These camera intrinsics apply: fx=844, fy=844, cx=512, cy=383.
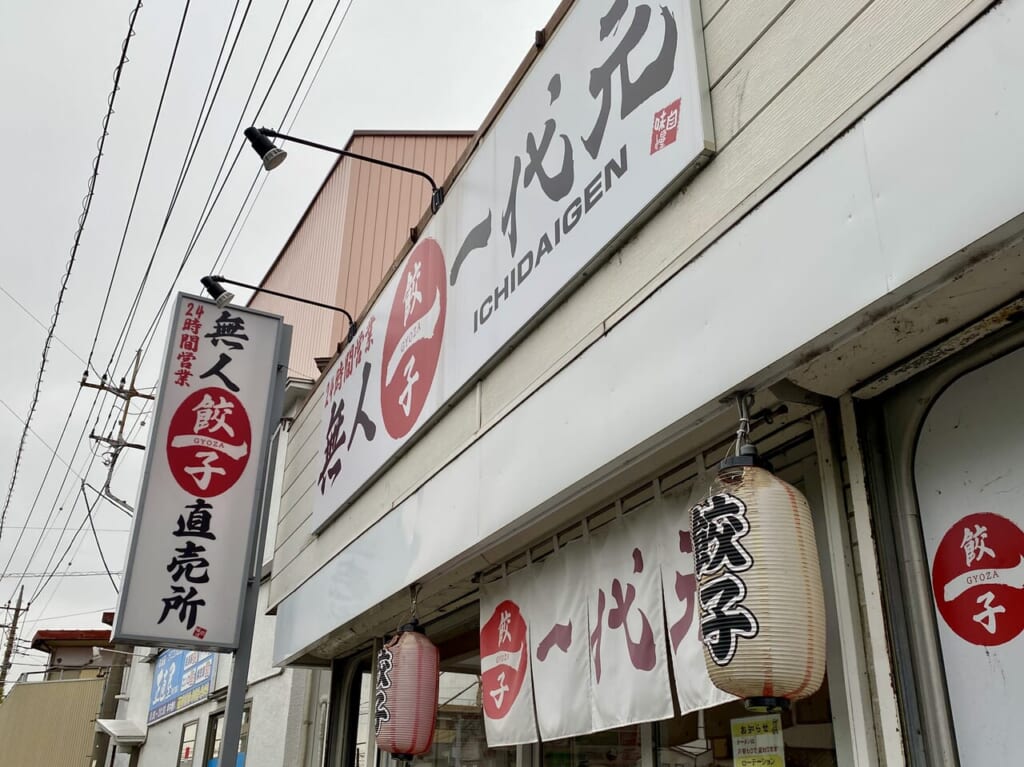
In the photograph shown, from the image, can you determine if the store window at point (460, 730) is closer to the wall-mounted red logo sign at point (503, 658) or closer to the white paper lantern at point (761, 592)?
the wall-mounted red logo sign at point (503, 658)

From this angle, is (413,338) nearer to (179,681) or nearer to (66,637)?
(179,681)

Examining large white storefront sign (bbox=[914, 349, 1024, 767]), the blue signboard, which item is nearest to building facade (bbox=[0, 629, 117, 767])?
the blue signboard

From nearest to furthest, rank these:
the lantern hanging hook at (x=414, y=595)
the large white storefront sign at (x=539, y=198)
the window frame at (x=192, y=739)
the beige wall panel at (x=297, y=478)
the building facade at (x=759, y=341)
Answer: the building facade at (x=759, y=341) → the large white storefront sign at (x=539, y=198) → the lantern hanging hook at (x=414, y=595) → the beige wall panel at (x=297, y=478) → the window frame at (x=192, y=739)

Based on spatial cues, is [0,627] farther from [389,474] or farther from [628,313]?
[628,313]

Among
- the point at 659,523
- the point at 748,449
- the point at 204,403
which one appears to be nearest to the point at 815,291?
the point at 748,449

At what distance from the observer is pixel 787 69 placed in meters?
3.39

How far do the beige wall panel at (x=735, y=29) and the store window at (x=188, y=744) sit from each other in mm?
17846

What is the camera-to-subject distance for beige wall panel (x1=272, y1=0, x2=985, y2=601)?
285 cm

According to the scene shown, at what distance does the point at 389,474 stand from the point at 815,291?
5066 millimetres

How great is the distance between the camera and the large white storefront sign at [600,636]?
4.09 m

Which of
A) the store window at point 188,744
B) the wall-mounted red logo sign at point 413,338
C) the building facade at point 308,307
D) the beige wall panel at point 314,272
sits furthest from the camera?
the store window at point 188,744

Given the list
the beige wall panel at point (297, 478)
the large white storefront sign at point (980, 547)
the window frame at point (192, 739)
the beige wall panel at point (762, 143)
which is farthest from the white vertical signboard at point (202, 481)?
the window frame at point (192, 739)

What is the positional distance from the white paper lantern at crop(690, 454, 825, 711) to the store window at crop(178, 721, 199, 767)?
17442 mm

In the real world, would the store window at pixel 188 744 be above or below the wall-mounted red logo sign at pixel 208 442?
below
